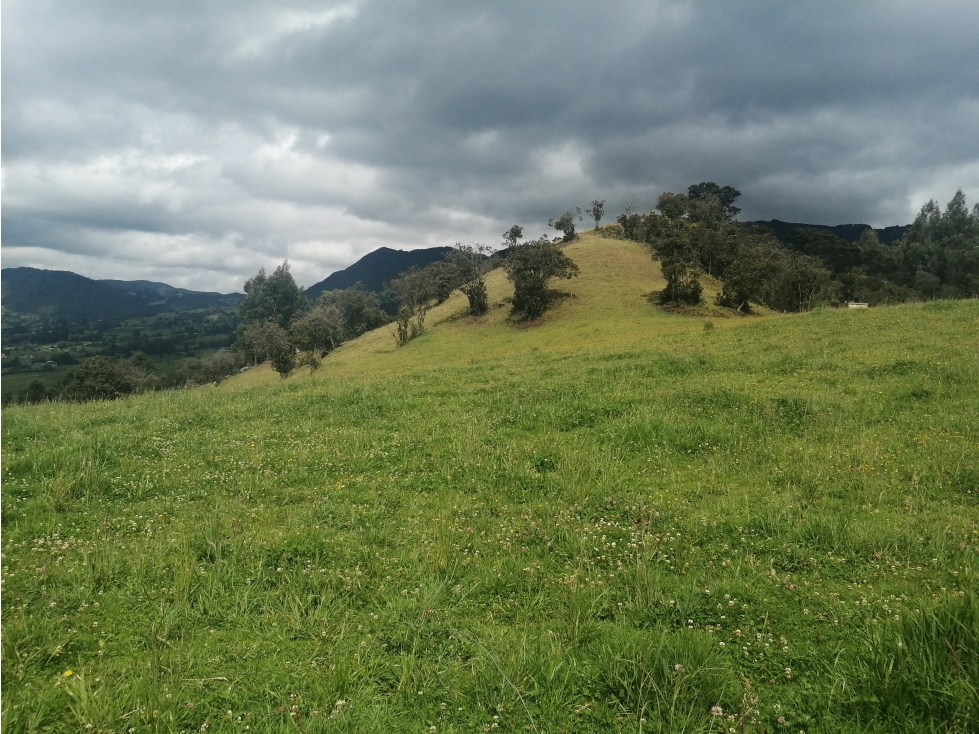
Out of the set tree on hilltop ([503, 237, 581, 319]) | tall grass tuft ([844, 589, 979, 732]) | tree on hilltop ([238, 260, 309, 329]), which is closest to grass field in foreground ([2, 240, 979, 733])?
tall grass tuft ([844, 589, 979, 732])

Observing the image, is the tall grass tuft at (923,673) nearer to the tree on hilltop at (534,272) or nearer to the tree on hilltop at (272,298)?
the tree on hilltop at (534,272)

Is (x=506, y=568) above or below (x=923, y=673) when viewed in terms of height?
below

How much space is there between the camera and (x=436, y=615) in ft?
16.9

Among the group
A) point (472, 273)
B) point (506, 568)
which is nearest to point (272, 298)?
Answer: point (472, 273)

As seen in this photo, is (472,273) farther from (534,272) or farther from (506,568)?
(506,568)

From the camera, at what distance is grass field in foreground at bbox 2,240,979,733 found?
3.87m

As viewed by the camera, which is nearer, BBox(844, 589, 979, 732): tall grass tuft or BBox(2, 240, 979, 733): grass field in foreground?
BBox(844, 589, 979, 732): tall grass tuft

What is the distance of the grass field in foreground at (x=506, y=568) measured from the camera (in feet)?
12.7

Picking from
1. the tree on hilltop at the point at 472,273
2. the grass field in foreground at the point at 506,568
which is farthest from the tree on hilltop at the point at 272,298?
the grass field in foreground at the point at 506,568

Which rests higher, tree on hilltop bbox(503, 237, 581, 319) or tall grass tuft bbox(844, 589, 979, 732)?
tree on hilltop bbox(503, 237, 581, 319)

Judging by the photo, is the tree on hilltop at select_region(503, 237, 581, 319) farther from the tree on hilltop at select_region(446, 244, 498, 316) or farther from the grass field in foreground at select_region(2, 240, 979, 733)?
the grass field in foreground at select_region(2, 240, 979, 733)

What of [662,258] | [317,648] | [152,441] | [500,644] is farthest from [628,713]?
[662,258]

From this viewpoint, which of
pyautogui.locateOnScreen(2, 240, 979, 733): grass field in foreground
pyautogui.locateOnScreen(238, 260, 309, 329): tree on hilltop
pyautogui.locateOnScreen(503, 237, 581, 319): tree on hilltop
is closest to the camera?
pyautogui.locateOnScreen(2, 240, 979, 733): grass field in foreground

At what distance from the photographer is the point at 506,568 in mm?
6070
